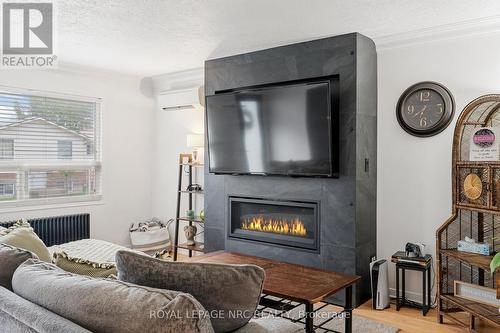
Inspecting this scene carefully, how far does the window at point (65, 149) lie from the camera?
5.13m

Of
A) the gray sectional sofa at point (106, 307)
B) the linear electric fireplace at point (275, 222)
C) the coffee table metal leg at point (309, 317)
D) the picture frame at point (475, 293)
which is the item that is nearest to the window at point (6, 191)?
the linear electric fireplace at point (275, 222)

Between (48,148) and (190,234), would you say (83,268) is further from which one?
(48,148)

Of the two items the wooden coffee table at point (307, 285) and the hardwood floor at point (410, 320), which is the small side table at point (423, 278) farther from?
the wooden coffee table at point (307, 285)

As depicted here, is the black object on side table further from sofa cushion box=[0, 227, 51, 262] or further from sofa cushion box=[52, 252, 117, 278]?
sofa cushion box=[0, 227, 51, 262]

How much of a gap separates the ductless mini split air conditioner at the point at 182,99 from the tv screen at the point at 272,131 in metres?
0.88

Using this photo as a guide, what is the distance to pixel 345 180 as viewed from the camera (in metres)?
3.73

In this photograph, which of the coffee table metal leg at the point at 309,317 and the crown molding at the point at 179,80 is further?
the crown molding at the point at 179,80

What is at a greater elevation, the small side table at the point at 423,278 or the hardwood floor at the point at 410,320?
the small side table at the point at 423,278

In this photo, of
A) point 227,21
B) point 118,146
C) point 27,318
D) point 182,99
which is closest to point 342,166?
point 227,21

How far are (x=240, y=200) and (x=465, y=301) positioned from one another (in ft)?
7.57

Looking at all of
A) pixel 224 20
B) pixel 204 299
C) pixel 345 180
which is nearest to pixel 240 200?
pixel 345 180

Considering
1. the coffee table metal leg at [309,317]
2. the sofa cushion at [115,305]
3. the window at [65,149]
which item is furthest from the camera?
the window at [65,149]

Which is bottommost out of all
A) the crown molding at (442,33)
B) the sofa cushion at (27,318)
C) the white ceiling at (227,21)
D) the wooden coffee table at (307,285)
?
the wooden coffee table at (307,285)

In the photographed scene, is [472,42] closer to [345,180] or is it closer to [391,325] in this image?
[345,180]
